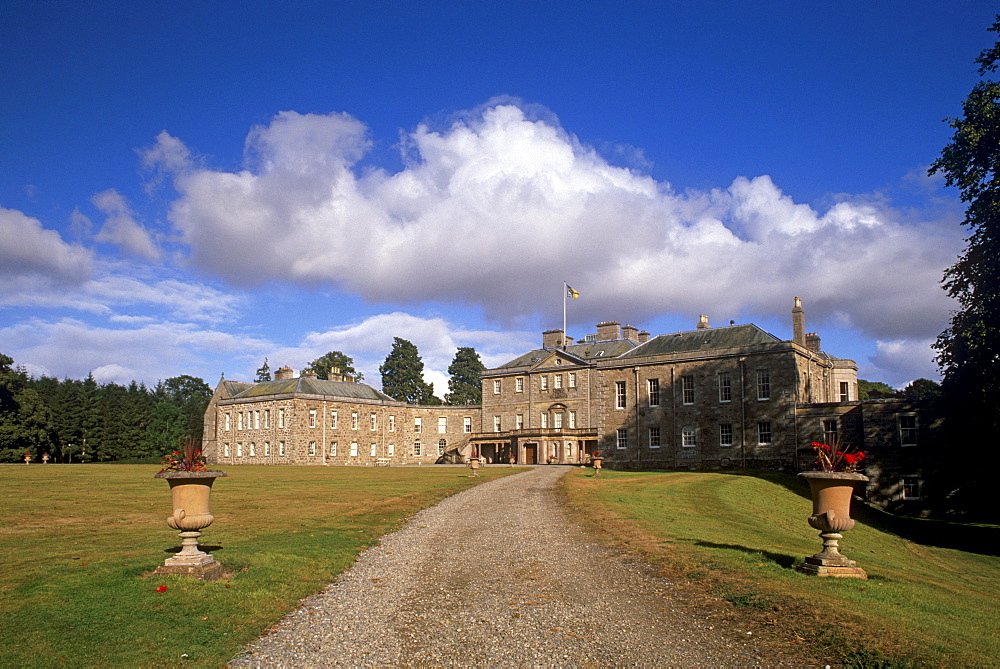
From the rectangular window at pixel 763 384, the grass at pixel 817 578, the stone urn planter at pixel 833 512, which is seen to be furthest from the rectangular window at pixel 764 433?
the stone urn planter at pixel 833 512

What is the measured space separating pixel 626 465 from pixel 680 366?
30.0 ft

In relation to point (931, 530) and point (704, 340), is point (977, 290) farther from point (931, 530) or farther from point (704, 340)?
point (704, 340)

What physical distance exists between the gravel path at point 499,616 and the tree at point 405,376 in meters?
92.2

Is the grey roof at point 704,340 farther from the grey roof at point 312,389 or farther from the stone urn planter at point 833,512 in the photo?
the stone urn planter at point 833,512

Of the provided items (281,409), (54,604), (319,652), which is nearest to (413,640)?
(319,652)

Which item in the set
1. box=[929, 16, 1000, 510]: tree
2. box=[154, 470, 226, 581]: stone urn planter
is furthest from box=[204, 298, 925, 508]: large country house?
box=[154, 470, 226, 581]: stone urn planter

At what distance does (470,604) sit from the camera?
1122 cm

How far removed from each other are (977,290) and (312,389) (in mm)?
60431

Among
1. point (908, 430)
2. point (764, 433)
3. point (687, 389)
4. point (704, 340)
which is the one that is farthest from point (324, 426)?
point (908, 430)

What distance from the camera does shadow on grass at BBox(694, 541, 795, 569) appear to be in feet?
46.9

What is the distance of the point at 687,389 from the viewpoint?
5653 centimetres

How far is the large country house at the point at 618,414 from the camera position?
50.4 metres

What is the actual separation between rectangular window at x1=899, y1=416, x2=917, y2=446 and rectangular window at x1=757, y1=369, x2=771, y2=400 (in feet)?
30.6

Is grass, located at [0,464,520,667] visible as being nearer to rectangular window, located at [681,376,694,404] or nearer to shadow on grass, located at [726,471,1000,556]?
shadow on grass, located at [726,471,1000,556]
